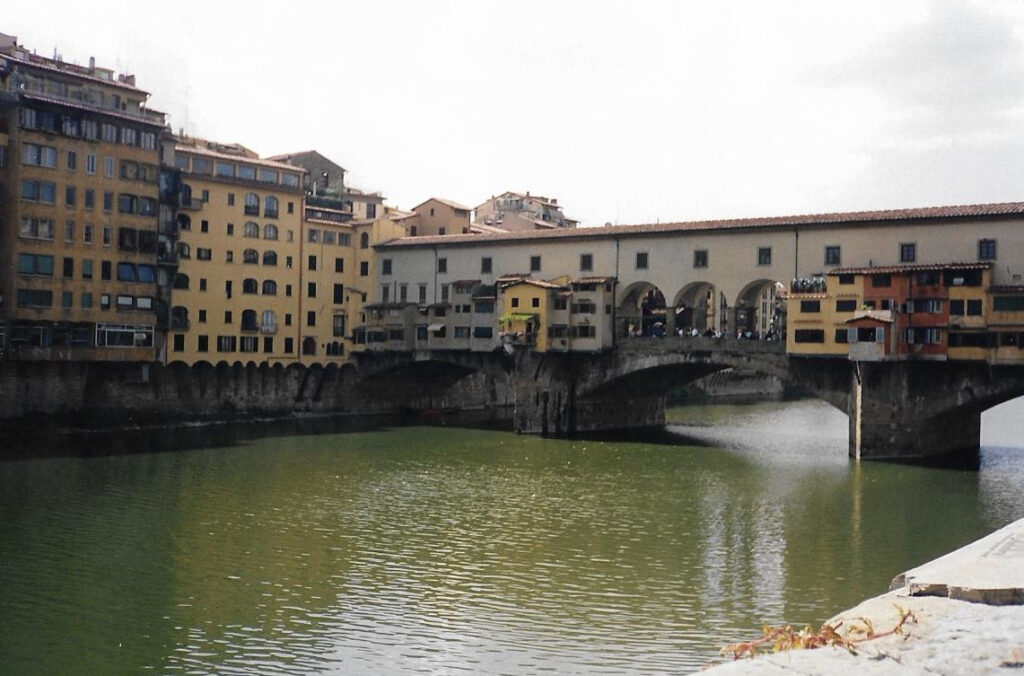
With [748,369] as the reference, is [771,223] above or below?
above

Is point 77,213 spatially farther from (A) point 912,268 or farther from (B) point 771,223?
(A) point 912,268

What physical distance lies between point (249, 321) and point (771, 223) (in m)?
34.4

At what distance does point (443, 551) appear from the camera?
28469 millimetres

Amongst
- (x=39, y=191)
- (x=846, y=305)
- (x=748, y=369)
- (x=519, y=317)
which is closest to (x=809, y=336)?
(x=846, y=305)

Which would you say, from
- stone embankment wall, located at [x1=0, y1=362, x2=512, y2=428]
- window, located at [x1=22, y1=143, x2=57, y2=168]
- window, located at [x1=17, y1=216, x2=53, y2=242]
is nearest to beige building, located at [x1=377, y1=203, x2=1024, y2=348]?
stone embankment wall, located at [x1=0, y1=362, x2=512, y2=428]

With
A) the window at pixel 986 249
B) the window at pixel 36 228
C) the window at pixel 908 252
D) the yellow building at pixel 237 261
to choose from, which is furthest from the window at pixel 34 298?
the window at pixel 986 249

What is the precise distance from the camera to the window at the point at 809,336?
5122 centimetres

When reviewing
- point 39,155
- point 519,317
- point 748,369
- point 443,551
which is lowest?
point 443,551

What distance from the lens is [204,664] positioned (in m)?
18.6

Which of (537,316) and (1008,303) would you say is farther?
(537,316)

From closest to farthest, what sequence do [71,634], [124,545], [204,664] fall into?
[204,664], [71,634], [124,545]

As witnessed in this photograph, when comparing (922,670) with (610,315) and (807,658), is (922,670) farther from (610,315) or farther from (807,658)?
(610,315)

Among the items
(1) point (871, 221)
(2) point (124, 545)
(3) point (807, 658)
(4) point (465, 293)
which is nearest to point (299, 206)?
(4) point (465, 293)

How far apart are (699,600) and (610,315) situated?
1502 inches
